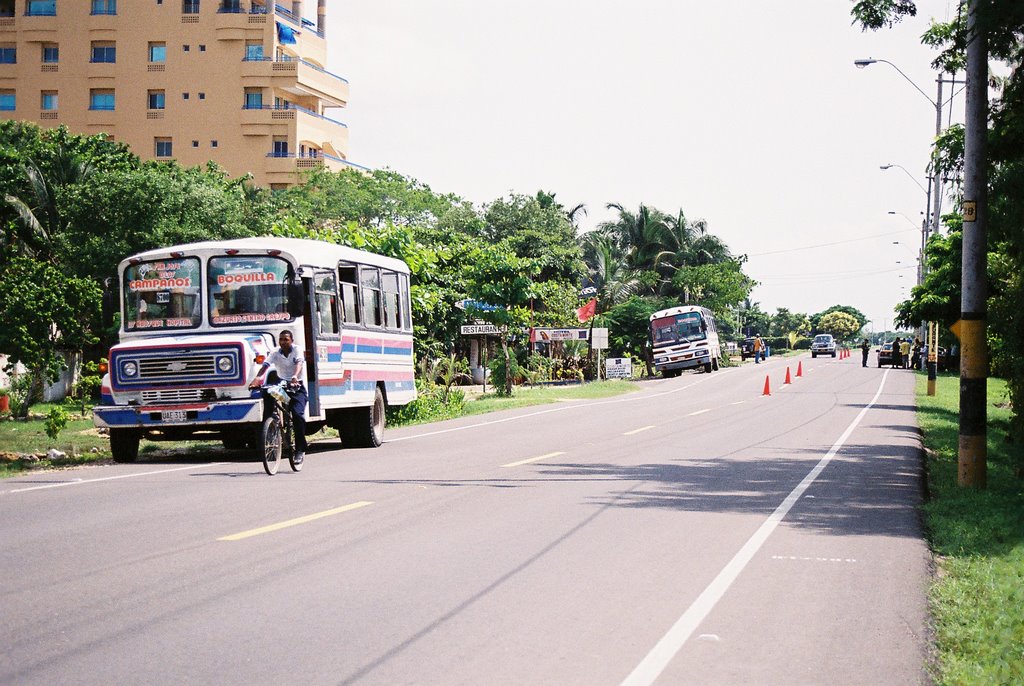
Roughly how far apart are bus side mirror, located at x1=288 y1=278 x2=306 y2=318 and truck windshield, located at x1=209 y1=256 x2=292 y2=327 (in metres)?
0.30

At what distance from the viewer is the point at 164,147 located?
76.4 meters

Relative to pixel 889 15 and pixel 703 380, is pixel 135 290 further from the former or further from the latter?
pixel 703 380

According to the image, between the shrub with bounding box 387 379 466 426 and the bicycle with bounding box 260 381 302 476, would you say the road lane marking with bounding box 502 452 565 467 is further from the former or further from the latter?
the shrub with bounding box 387 379 466 426

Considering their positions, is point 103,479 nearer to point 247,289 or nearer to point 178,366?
point 178,366

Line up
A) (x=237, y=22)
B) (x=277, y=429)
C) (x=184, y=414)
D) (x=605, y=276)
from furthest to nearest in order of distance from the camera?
1. (x=237, y=22)
2. (x=605, y=276)
3. (x=184, y=414)
4. (x=277, y=429)

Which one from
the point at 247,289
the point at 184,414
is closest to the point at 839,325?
the point at 247,289

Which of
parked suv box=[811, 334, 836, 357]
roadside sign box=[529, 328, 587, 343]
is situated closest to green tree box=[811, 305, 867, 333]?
parked suv box=[811, 334, 836, 357]

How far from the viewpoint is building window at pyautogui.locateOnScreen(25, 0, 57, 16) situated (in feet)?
249

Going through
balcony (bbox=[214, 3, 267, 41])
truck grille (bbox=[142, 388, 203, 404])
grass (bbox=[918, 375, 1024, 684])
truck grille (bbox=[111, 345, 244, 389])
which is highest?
balcony (bbox=[214, 3, 267, 41])

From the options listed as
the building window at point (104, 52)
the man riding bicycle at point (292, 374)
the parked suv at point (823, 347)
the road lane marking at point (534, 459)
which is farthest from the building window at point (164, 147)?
the man riding bicycle at point (292, 374)

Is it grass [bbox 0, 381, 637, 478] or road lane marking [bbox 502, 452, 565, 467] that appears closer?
road lane marking [bbox 502, 452, 565, 467]

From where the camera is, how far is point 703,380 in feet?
186

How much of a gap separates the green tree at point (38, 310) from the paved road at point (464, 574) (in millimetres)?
19042

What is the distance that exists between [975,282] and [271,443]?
8908mm
